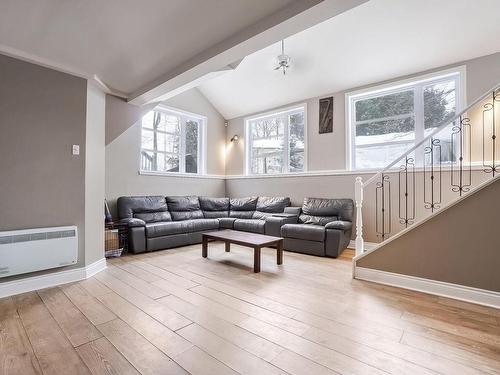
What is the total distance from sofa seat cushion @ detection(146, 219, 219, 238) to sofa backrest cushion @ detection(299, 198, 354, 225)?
1.77 metres

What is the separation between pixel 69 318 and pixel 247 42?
282 cm

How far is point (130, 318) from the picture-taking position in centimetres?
205

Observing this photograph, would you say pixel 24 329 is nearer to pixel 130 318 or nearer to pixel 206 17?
pixel 130 318

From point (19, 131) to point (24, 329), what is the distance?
1.89 meters

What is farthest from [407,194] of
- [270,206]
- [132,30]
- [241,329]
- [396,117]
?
[132,30]

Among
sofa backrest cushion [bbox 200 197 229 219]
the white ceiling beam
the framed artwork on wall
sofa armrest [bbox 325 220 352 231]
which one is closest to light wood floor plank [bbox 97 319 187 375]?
the white ceiling beam

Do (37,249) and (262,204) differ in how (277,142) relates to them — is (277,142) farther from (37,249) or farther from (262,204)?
(37,249)

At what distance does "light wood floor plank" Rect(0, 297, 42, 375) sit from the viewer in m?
1.48

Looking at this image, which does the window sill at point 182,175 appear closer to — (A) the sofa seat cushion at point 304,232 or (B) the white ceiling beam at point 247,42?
(B) the white ceiling beam at point 247,42

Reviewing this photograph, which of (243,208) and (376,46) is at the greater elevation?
(376,46)

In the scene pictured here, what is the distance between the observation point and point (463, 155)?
373 cm

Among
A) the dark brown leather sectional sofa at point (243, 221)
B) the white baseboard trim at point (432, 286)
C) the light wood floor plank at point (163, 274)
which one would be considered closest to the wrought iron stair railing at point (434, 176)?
the white baseboard trim at point (432, 286)

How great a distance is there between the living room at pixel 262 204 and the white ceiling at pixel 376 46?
25 millimetres

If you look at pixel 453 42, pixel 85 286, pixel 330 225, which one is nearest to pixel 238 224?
pixel 330 225
